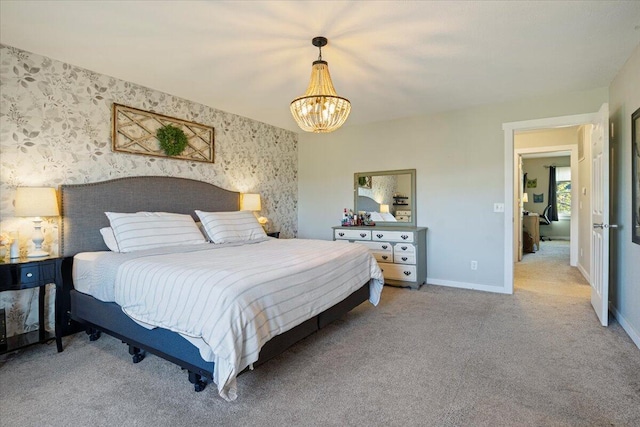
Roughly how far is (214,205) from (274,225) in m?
1.30

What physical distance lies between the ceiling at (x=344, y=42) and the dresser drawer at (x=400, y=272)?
2.08m

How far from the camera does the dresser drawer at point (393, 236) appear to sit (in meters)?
4.20

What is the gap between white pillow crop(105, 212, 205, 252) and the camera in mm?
→ 2795

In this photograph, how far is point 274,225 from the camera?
5219 mm

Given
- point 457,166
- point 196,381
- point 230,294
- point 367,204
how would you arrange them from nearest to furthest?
1. point 230,294
2. point 196,381
3. point 457,166
4. point 367,204

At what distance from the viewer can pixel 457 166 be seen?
4.33m

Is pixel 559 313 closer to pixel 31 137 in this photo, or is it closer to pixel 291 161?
pixel 291 161

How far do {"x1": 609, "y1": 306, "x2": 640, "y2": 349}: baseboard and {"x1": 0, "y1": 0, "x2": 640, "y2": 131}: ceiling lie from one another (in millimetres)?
2200

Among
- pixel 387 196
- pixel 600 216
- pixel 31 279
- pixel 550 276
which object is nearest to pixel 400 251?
pixel 387 196

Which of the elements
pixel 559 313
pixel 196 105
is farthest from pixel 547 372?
pixel 196 105

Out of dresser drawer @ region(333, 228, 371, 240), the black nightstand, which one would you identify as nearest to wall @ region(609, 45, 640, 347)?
dresser drawer @ region(333, 228, 371, 240)

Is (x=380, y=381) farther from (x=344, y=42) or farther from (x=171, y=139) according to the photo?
(x=171, y=139)

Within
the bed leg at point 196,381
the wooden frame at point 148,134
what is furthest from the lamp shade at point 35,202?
the bed leg at point 196,381

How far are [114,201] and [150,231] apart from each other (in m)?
0.58
